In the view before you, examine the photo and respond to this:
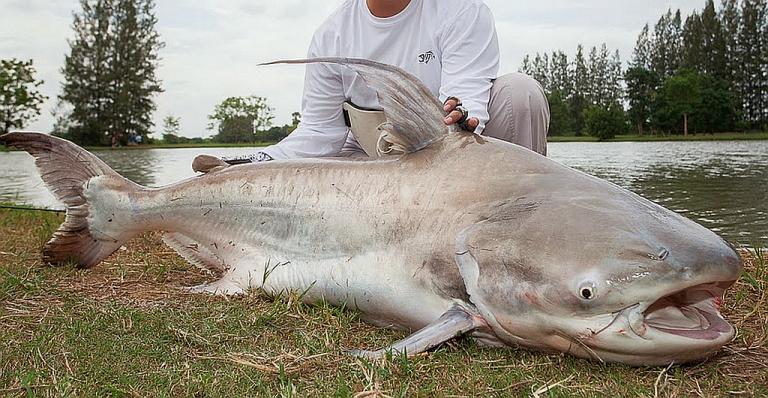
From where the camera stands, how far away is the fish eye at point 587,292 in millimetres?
1706

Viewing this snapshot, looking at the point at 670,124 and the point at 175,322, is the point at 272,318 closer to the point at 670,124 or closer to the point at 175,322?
the point at 175,322

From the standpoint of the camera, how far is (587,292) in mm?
1713

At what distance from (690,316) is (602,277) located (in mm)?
292

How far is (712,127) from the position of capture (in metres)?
58.5

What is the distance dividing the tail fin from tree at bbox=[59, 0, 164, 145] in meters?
37.3

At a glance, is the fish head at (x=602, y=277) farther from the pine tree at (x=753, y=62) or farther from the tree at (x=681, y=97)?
the pine tree at (x=753, y=62)

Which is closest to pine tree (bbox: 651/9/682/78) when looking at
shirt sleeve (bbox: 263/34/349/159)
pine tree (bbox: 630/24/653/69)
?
pine tree (bbox: 630/24/653/69)

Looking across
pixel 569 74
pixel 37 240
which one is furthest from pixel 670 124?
pixel 37 240

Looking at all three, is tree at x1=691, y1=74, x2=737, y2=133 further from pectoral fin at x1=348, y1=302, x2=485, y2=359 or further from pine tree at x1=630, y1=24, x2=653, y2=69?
pectoral fin at x1=348, y1=302, x2=485, y2=359

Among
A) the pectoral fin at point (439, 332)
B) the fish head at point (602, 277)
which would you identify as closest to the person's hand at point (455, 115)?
the fish head at point (602, 277)

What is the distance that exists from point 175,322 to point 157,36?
4193cm

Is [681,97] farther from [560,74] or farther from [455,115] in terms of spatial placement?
[455,115]

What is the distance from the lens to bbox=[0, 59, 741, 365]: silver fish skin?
1718 mm

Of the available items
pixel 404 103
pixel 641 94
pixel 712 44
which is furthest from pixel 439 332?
pixel 641 94
